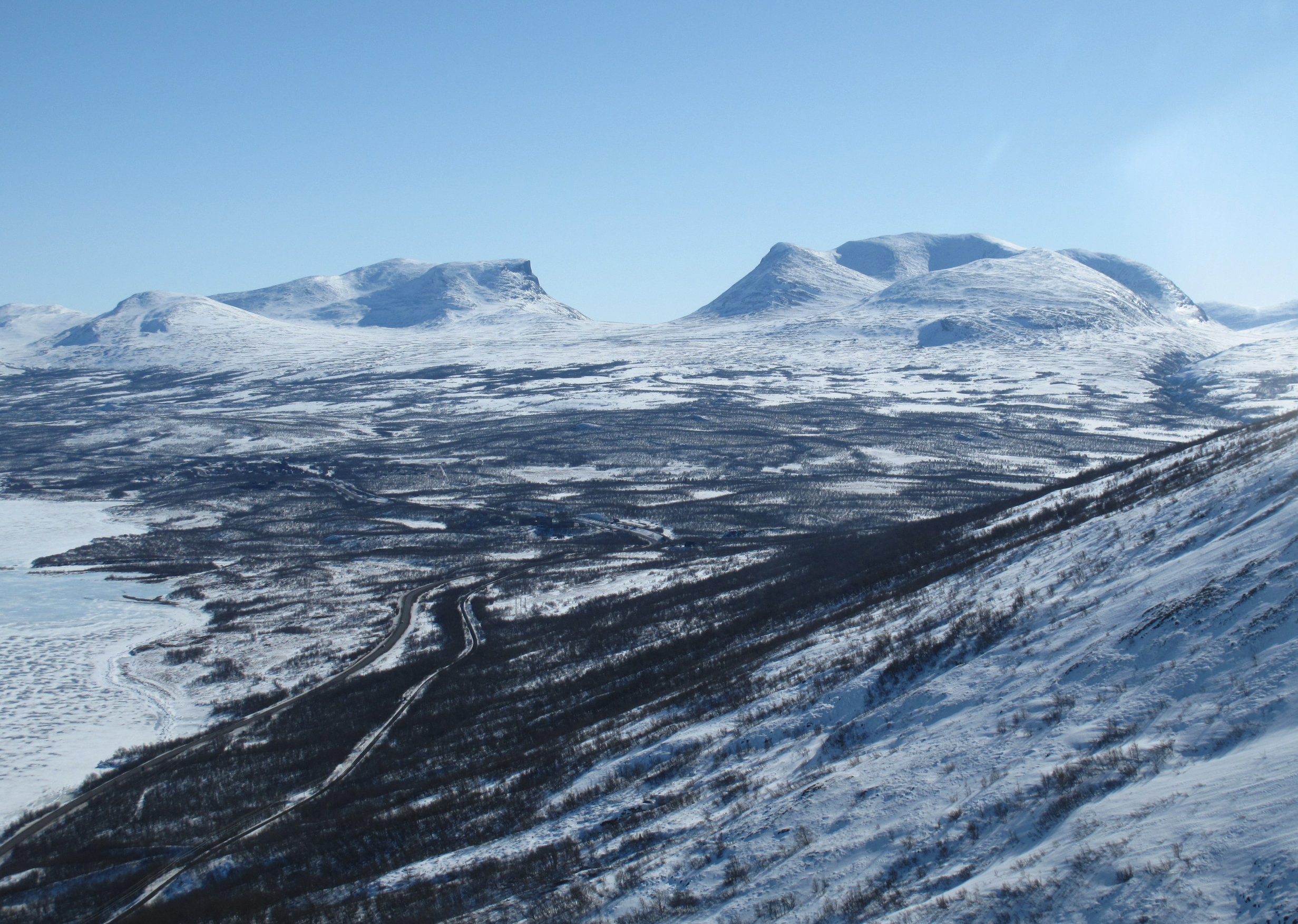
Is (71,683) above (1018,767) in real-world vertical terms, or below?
below

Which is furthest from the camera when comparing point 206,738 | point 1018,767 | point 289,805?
point 206,738

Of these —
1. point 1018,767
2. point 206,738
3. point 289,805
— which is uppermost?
point 1018,767

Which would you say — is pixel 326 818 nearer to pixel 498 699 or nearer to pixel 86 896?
A: pixel 86 896

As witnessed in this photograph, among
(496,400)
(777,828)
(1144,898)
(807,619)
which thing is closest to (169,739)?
(807,619)

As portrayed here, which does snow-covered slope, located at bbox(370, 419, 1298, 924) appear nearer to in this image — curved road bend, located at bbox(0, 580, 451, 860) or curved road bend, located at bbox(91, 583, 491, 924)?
curved road bend, located at bbox(91, 583, 491, 924)

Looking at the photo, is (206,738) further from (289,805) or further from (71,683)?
(71,683)

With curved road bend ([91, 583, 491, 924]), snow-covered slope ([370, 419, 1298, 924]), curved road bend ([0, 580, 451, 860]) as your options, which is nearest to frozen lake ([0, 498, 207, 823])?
curved road bend ([0, 580, 451, 860])

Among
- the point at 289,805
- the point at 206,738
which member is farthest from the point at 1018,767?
the point at 206,738
